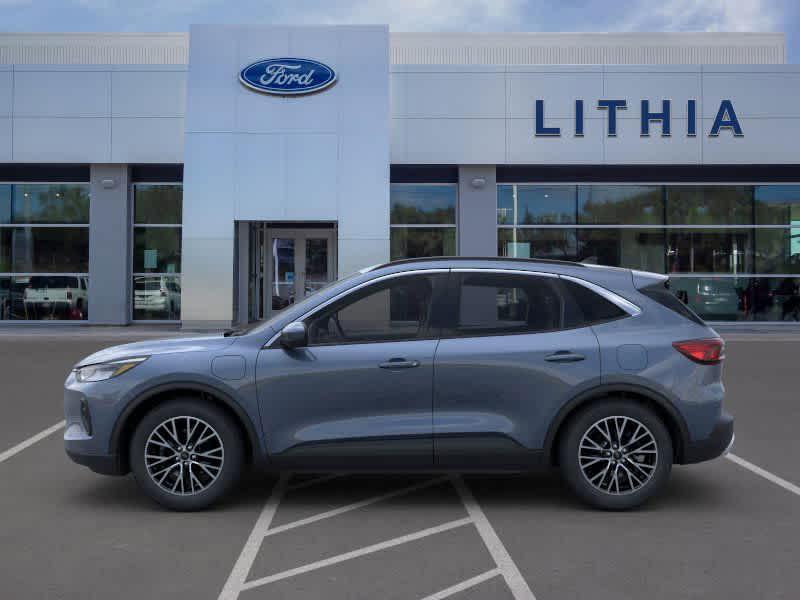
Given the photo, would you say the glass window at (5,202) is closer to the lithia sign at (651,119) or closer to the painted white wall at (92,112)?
the painted white wall at (92,112)

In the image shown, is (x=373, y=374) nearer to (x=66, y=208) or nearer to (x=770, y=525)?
(x=770, y=525)

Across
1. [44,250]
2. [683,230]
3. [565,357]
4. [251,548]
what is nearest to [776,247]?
[683,230]

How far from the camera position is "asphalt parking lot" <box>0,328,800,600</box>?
14.2ft

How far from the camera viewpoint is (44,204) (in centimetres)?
2516

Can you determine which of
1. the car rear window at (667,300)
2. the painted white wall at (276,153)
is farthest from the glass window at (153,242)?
the car rear window at (667,300)

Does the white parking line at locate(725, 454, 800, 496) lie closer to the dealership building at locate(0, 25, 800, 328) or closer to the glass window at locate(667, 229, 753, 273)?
the dealership building at locate(0, 25, 800, 328)

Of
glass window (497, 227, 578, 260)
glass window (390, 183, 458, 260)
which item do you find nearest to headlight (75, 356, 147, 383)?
glass window (390, 183, 458, 260)

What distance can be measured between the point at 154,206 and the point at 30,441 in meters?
17.6

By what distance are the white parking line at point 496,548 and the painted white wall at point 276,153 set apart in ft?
55.5

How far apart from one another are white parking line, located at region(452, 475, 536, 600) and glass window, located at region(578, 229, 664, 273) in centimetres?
1932

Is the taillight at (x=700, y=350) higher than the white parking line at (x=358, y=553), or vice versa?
the taillight at (x=700, y=350)

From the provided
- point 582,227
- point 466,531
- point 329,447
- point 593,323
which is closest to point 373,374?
point 329,447

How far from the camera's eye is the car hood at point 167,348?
5781 millimetres

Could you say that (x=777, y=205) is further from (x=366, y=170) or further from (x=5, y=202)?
(x=5, y=202)
